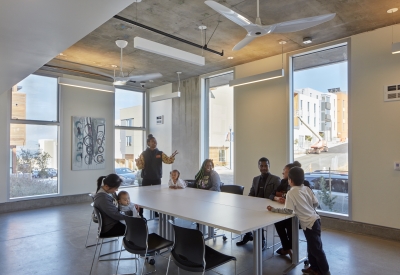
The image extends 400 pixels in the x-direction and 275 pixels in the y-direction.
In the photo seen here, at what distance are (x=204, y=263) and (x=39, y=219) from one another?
483cm

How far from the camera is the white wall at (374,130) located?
14.6ft

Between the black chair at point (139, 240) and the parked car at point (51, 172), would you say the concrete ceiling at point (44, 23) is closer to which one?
the black chair at point (139, 240)

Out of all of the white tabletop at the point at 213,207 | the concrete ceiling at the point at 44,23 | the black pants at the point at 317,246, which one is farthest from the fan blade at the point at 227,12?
the black pants at the point at 317,246

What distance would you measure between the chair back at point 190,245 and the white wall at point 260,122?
3831 millimetres

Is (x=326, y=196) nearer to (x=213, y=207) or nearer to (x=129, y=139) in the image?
(x=213, y=207)

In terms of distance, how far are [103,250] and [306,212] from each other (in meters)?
2.90

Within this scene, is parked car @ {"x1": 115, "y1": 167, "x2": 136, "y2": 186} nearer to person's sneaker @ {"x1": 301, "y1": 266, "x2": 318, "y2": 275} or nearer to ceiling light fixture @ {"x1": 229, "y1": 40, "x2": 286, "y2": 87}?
ceiling light fixture @ {"x1": 229, "y1": 40, "x2": 286, "y2": 87}

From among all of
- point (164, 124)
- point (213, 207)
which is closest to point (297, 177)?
point (213, 207)

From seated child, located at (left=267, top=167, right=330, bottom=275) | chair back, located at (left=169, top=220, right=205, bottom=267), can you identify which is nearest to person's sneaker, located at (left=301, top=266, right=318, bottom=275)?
seated child, located at (left=267, top=167, right=330, bottom=275)

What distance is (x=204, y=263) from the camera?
2.28m

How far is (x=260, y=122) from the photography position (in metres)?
6.20

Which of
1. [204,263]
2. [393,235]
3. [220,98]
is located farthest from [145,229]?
[220,98]

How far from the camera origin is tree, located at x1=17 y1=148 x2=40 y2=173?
6641mm

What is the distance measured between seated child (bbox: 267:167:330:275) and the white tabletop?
0.15m
